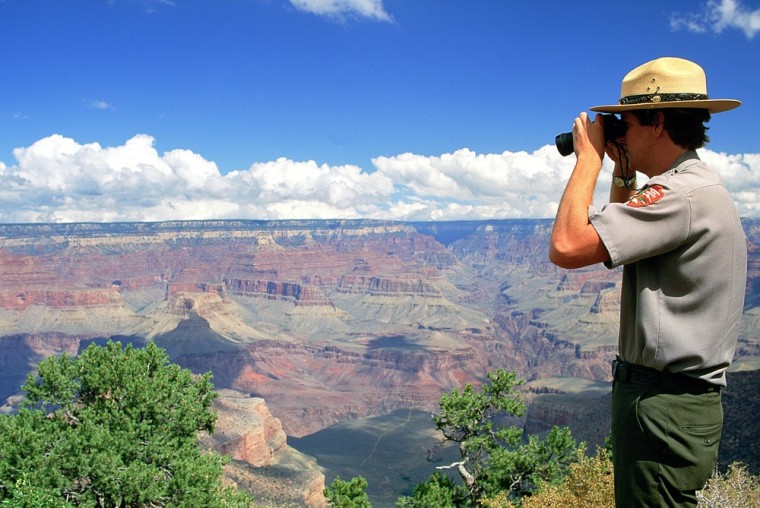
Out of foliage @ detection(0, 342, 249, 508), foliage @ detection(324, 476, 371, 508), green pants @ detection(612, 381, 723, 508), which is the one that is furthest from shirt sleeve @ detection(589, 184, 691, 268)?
foliage @ detection(324, 476, 371, 508)

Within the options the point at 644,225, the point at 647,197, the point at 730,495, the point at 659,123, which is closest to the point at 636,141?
the point at 659,123

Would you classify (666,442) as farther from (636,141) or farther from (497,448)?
(497,448)

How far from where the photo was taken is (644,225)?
2.65 m

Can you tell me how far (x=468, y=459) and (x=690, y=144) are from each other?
1948cm

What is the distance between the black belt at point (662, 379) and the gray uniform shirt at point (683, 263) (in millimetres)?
41

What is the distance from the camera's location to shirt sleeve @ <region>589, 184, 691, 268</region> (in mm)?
2631

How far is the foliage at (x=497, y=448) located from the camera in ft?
66.4

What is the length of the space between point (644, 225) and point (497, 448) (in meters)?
19.6

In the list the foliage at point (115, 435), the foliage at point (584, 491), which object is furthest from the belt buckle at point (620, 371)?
the foliage at point (115, 435)

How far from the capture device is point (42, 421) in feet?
55.5

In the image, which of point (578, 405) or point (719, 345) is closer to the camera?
point (719, 345)

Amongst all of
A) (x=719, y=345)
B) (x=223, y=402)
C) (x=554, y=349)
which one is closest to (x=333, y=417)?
(x=223, y=402)

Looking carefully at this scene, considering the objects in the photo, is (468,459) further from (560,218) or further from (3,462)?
(560,218)

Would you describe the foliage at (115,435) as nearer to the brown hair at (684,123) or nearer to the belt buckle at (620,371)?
the belt buckle at (620,371)
